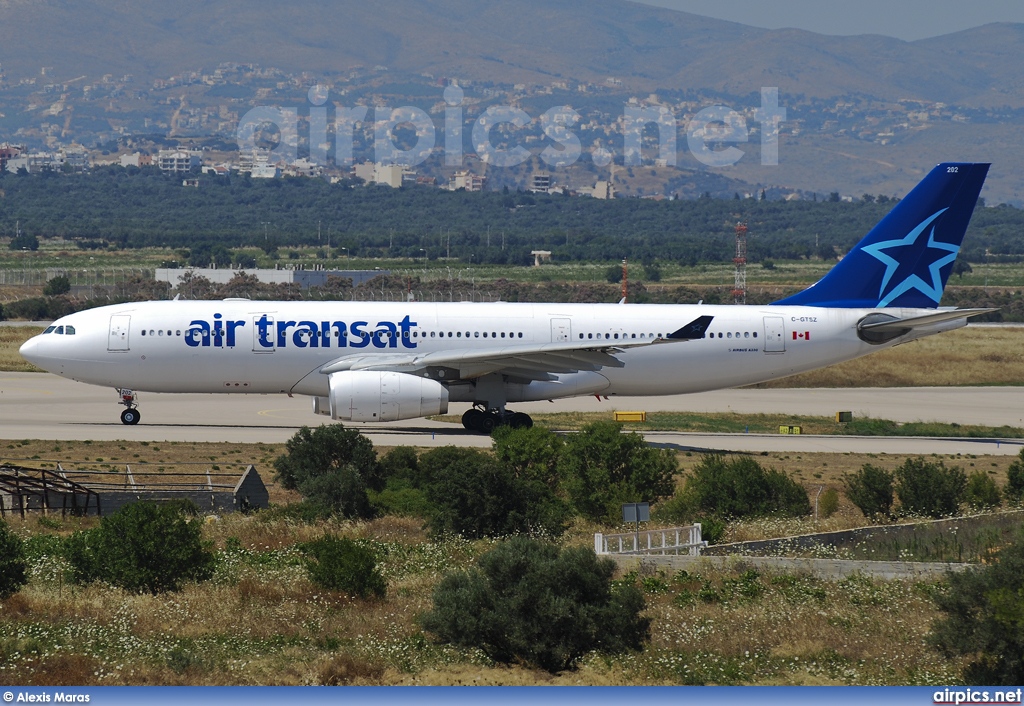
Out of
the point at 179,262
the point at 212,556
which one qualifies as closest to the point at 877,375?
the point at 212,556

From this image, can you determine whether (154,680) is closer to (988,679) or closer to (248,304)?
(988,679)

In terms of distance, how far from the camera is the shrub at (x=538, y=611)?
74.7 ft

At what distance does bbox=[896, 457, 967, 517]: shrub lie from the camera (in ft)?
120

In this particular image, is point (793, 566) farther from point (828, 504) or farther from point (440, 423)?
point (440, 423)

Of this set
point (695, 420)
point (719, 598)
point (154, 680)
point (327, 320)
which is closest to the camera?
point (154, 680)

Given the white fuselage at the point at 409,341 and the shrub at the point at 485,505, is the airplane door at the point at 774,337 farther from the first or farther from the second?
the shrub at the point at 485,505

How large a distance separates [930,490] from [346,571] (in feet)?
58.6

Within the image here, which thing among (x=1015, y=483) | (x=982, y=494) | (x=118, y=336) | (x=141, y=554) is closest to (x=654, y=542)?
(x=141, y=554)

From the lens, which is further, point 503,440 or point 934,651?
point 503,440

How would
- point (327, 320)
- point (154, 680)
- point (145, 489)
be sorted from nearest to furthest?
point (154, 680), point (145, 489), point (327, 320)

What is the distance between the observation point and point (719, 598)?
26297 millimetres

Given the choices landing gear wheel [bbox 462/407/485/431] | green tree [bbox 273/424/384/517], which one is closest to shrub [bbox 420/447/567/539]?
green tree [bbox 273/424/384/517]

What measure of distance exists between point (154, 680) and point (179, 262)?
549ft

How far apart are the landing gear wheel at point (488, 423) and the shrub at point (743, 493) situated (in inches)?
456
